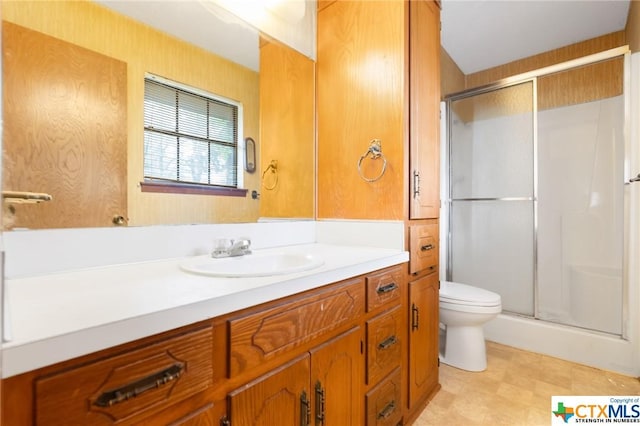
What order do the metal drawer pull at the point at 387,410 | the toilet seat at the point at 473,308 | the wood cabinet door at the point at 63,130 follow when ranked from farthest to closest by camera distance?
the toilet seat at the point at 473,308 → the metal drawer pull at the point at 387,410 → the wood cabinet door at the point at 63,130

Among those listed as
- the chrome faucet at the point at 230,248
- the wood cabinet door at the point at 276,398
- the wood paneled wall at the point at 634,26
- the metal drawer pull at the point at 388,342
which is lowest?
the metal drawer pull at the point at 388,342

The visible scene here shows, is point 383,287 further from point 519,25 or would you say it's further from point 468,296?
point 519,25

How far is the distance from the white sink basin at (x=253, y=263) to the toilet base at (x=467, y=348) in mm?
1280

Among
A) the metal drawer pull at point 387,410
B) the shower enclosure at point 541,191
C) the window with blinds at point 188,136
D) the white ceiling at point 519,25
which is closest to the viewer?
the window with blinds at point 188,136

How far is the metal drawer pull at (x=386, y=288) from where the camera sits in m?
1.13

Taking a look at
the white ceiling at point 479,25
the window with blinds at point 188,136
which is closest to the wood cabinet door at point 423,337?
the window with blinds at point 188,136

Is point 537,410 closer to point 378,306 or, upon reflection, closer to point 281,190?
point 378,306

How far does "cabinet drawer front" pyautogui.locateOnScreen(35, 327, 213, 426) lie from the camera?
422 mm

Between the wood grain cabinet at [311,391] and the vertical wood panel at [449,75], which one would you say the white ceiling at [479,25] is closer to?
the vertical wood panel at [449,75]

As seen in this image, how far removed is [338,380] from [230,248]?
58 cm

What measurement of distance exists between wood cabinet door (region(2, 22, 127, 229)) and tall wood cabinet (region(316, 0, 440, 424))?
0.93 metres

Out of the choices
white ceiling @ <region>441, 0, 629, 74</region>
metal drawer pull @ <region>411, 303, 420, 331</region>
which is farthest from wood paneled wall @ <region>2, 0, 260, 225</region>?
white ceiling @ <region>441, 0, 629, 74</region>

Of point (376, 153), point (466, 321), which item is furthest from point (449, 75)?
point (466, 321)

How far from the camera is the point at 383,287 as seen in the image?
3.78ft
